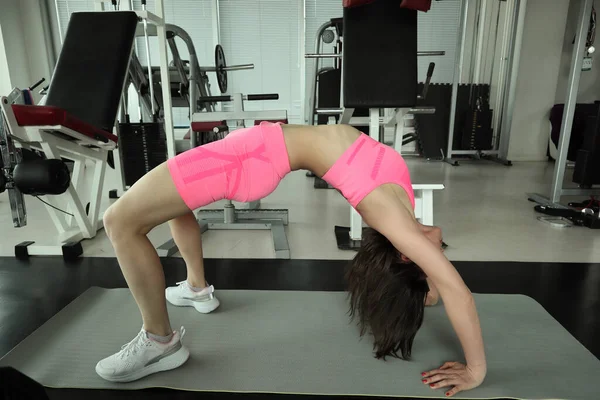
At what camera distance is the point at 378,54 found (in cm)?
184

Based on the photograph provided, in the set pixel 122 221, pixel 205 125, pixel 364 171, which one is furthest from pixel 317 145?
pixel 205 125

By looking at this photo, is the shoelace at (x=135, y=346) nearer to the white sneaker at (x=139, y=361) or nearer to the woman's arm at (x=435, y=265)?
the white sneaker at (x=139, y=361)

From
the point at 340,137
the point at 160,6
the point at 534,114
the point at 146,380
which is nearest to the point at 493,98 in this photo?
the point at 534,114

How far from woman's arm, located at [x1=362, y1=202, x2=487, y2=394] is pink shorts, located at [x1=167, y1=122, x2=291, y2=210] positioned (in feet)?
0.93

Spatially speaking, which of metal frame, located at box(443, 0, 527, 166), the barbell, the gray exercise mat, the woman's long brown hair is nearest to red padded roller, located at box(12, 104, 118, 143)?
the gray exercise mat

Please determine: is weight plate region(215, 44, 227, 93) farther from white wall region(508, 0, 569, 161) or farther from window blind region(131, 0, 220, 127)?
white wall region(508, 0, 569, 161)

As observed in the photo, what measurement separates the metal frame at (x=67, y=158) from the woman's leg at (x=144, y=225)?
3.38 feet

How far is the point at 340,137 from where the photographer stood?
3.33 feet

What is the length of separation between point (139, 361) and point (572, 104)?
3.00 meters

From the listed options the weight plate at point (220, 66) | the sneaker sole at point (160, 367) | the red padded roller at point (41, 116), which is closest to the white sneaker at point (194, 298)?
the sneaker sole at point (160, 367)

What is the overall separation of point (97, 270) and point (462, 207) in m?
2.48

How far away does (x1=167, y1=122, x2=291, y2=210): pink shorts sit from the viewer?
978 mm

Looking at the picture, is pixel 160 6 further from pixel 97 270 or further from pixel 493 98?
pixel 493 98

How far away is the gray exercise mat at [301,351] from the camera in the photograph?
1.06 meters
